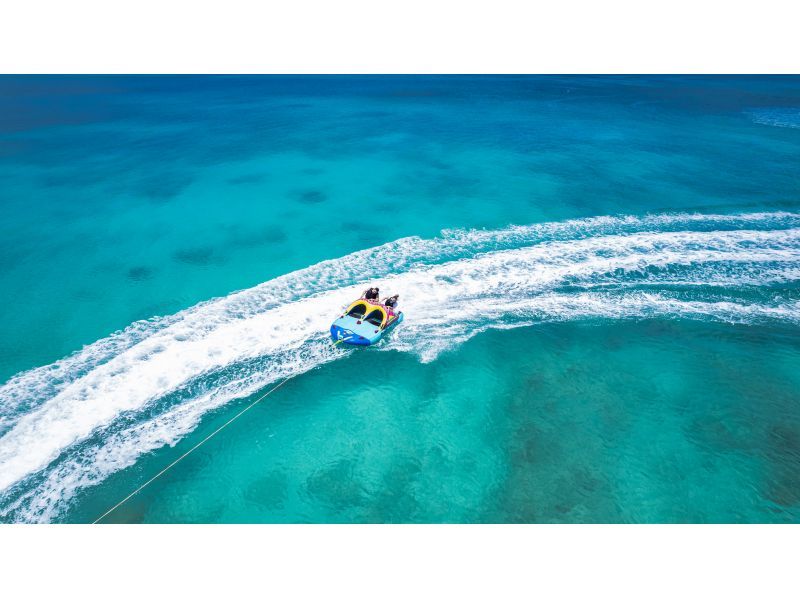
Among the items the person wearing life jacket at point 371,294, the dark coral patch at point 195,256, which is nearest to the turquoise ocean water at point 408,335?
the dark coral patch at point 195,256

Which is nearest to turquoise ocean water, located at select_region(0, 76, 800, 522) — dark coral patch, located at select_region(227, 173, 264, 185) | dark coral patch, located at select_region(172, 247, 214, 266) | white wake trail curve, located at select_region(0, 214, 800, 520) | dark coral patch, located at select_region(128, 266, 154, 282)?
white wake trail curve, located at select_region(0, 214, 800, 520)

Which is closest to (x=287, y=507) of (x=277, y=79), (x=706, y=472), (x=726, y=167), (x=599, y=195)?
(x=706, y=472)

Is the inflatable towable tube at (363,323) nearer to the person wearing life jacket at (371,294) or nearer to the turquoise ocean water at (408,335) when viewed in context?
the turquoise ocean water at (408,335)

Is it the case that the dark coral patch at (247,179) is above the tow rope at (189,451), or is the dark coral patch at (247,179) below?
above

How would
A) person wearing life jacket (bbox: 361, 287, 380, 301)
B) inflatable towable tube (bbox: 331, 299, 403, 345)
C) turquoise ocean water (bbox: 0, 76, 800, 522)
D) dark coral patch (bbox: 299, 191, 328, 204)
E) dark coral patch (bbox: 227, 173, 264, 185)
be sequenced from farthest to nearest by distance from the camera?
dark coral patch (bbox: 227, 173, 264, 185) < dark coral patch (bbox: 299, 191, 328, 204) < person wearing life jacket (bbox: 361, 287, 380, 301) < inflatable towable tube (bbox: 331, 299, 403, 345) < turquoise ocean water (bbox: 0, 76, 800, 522)

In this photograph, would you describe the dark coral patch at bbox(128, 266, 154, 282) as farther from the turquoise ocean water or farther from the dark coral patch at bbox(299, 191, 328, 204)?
the dark coral patch at bbox(299, 191, 328, 204)

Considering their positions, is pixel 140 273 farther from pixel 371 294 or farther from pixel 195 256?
pixel 371 294
